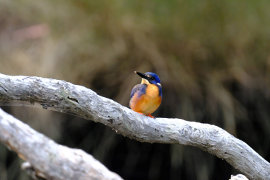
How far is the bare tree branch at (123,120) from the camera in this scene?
156cm

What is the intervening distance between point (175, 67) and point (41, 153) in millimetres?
2376

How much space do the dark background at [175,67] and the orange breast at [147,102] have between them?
1.28 meters

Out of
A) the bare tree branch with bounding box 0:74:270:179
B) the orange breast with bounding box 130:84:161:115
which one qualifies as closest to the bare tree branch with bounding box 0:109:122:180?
the bare tree branch with bounding box 0:74:270:179

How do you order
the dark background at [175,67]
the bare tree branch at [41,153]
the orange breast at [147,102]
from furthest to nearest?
the dark background at [175,67], the orange breast at [147,102], the bare tree branch at [41,153]

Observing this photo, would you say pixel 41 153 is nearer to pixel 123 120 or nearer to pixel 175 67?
pixel 123 120

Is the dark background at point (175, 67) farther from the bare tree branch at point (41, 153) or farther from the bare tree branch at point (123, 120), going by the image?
the bare tree branch at point (41, 153)

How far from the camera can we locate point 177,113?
11.4 feet

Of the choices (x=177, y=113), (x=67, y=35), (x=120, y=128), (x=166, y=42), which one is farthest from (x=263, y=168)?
(x=67, y=35)

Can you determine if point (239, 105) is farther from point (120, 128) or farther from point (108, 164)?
point (120, 128)

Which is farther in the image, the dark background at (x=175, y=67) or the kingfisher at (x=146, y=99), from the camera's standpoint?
the dark background at (x=175, y=67)

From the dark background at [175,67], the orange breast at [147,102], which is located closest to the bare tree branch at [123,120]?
the orange breast at [147,102]

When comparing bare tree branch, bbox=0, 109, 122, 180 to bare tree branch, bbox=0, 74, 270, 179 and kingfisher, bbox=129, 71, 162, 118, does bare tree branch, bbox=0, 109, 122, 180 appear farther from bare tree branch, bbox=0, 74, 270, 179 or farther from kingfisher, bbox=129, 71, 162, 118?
kingfisher, bbox=129, 71, 162, 118

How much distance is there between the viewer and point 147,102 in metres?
2.14

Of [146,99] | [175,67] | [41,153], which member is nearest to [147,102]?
[146,99]
